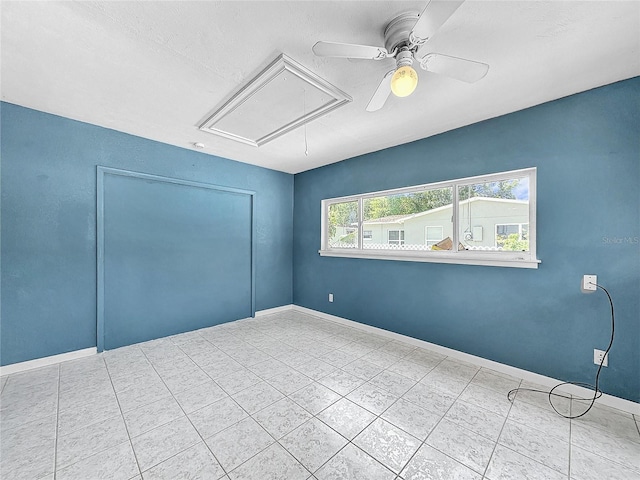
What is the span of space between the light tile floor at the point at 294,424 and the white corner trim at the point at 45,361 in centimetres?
7

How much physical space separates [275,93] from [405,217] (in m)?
2.13

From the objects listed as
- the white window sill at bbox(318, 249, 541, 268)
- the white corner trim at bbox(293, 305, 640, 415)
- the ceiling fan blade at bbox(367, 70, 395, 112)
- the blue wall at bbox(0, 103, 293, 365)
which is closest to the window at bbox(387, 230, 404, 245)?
the white window sill at bbox(318, 249, 541, 268)

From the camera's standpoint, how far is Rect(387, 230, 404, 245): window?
10.9 ft

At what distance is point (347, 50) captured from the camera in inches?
52.4

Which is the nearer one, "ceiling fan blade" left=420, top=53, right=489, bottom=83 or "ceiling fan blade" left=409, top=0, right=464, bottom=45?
"ceiling fan blade" left=409, top=0, right=464, bottom=45

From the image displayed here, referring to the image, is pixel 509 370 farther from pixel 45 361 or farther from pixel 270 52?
pixel 45 361

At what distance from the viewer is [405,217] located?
10.8ft

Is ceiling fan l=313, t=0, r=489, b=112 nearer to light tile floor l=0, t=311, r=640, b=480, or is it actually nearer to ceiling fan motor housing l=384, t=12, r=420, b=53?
ceiling fan motor housing l=384, t=12, r=420, b=53

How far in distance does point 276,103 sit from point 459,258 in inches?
95.5

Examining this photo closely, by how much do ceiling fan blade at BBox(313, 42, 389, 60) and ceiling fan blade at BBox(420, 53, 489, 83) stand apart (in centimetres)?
25

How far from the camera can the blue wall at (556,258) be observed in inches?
75.8

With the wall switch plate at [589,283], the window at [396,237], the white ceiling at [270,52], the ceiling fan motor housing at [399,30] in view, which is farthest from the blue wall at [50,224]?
the wall switch plate at [589,283]

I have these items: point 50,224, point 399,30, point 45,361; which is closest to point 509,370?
point 399,30

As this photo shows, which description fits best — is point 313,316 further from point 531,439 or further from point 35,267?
point 35,267
